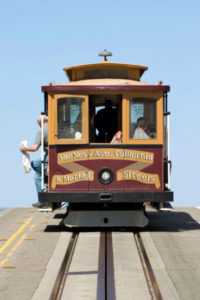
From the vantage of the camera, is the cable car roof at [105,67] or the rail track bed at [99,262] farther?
the cable car roof at [105,67]

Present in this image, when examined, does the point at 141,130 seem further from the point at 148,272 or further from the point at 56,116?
the point at 148,272

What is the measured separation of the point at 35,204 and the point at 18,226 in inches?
29.4

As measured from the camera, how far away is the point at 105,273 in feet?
27.4

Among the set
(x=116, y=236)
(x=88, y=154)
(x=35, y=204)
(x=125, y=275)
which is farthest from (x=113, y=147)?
(x=125, y=275)

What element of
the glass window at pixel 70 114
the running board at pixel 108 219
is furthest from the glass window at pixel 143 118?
the running board at pixel 108 219

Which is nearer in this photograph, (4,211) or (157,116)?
(157,116)

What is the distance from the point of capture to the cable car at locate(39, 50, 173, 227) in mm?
12625

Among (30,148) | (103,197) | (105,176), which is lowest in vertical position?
(103,197)

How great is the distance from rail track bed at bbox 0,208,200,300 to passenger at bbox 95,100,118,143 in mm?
2344

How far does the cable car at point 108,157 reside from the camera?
12625 millimetres

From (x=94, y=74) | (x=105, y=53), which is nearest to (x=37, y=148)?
(x=94, y=74)

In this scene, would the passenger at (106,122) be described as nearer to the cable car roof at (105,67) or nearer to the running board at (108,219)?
the cable car roof at (105,67)

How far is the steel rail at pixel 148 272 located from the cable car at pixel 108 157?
1.34m

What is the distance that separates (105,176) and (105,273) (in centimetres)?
442
